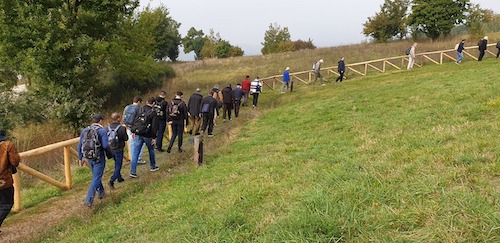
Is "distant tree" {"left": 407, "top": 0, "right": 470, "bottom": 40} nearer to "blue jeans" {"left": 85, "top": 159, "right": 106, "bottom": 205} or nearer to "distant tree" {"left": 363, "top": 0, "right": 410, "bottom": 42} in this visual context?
"distant tree" {"left": 363, "top": 0, "right": 410, "bottom": 42}

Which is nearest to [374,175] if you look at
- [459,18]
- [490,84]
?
[490,84]

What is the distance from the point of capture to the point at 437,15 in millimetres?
35938

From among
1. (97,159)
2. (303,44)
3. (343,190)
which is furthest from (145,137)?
(303,44)

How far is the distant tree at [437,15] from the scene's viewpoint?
3609cm

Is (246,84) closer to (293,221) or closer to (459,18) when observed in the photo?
(293,221)

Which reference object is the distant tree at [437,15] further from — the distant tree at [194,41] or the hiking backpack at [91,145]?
the distant tree at [194,41]

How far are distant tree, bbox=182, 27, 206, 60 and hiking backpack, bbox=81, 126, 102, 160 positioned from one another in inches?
2740

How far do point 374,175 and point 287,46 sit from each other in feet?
173

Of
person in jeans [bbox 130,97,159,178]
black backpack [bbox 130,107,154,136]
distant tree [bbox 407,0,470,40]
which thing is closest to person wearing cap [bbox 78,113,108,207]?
black backpack [bbox 130,107,154,136]

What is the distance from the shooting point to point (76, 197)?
7352 millimetres

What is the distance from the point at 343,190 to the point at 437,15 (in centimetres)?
3841

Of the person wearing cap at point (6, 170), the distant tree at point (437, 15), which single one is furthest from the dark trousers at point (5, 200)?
the distant tree at point (437, 15)

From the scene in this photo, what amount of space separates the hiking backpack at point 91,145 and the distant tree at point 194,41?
6959 cm

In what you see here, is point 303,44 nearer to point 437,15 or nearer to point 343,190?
point 437,15
